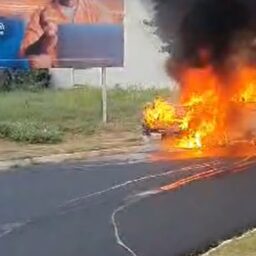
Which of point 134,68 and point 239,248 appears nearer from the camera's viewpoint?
point 239,248

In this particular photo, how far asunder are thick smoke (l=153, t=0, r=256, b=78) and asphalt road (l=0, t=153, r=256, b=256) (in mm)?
1736

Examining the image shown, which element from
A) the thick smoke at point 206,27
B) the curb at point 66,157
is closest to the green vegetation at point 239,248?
the thick smoke at point 206,27

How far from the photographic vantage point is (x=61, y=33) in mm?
19188

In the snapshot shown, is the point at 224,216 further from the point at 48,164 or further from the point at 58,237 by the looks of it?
the point at 48,164

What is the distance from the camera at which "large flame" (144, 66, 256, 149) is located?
12.6 metres

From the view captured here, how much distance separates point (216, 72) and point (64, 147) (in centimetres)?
426

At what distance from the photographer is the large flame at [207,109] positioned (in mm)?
12594

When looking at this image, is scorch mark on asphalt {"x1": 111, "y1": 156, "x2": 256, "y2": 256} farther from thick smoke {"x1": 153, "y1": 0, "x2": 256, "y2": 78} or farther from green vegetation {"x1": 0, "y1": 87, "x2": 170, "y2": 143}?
green vegetation {"x1": 0, "y1": 87, "x2": 170, "y2": 143}

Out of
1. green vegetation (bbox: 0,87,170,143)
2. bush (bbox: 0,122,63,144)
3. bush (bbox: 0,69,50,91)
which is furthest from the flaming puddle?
bush (bbox: 0,69,50,91)

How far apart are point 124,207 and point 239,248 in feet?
7.88

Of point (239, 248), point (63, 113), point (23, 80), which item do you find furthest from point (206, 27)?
point (23, 80)

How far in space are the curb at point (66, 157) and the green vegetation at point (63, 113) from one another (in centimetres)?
157

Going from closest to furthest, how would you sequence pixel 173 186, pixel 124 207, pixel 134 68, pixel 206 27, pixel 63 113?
pixel 124 207 → pixel 206 27 → pixel 173 186 → pixel 63 113 → pixel 134 68

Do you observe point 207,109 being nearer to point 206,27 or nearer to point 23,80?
point 206,27
